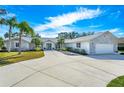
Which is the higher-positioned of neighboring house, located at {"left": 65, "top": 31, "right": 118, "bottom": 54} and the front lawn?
neighboring house, located at {"left": 65, "top": 31, "right": 118, "bottom": 54}

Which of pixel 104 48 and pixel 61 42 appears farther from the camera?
pixel 61 42

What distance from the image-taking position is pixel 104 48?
22.6 m

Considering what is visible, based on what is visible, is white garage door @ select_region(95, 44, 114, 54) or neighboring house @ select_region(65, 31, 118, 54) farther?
white garage door @ select_region(95, 44, 114, 54)

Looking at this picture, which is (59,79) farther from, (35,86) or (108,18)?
(108,18)

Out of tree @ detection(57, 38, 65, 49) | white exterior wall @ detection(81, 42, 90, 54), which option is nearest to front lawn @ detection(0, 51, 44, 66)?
white exterior wall @ detection(81, 42, 90, 54)

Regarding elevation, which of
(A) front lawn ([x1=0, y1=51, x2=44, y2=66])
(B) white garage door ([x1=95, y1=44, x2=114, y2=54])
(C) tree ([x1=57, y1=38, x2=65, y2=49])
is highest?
(C) tree ([x1=57, y1=38, x2=65, y2=49])

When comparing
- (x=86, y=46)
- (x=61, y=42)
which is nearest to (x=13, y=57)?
(x=86, y=46)

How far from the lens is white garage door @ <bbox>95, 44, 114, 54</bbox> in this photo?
22017 millimetres

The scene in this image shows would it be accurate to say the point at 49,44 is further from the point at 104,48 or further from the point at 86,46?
the point at 104,48

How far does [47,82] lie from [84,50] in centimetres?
1677

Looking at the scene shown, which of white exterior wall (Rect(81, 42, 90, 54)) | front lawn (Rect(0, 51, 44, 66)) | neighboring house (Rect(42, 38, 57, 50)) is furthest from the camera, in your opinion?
neighboring house (Rect(42, 38, 57, 50))

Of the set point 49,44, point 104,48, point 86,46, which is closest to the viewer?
point 104,48

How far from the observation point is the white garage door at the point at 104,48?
22.0 m

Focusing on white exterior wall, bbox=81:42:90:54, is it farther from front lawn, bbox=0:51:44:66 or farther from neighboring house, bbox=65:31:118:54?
front lawn, bbox=0:51:44:66
